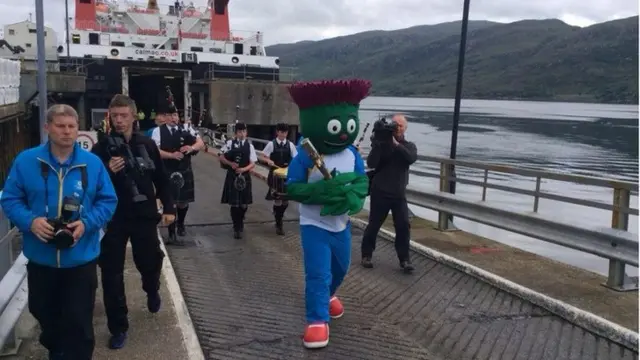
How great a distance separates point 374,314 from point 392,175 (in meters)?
1.68

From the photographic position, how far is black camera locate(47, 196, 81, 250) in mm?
3355

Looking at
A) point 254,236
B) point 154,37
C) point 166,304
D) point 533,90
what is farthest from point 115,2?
point 533,90

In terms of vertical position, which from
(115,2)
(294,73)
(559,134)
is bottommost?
(559,134)

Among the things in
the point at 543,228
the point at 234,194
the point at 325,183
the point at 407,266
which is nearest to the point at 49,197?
the point at 325,183

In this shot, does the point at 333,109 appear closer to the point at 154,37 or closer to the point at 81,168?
the point at 81,168

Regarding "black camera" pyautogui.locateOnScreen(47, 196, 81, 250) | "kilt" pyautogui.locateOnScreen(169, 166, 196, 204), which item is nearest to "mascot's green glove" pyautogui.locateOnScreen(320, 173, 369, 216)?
"black camera" pyautogui.locateOnScreen(47, 196, 81, 250)

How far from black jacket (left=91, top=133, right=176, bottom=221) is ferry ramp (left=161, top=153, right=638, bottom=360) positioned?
41.2 inches

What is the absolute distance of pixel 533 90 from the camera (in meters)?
181

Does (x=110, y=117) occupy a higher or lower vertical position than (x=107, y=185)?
higher

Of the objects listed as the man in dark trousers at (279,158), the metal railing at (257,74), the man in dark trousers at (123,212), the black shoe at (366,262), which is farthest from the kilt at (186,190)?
the metal railing at (257,74)

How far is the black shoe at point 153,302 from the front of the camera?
485 cm

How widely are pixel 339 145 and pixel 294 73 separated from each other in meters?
26.8

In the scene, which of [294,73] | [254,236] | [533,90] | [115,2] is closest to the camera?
[254,236]

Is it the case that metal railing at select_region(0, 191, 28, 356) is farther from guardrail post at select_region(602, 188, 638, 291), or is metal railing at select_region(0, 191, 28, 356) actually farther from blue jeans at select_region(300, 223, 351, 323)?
guardrail post at select_region(602, 188, 638, 291)
